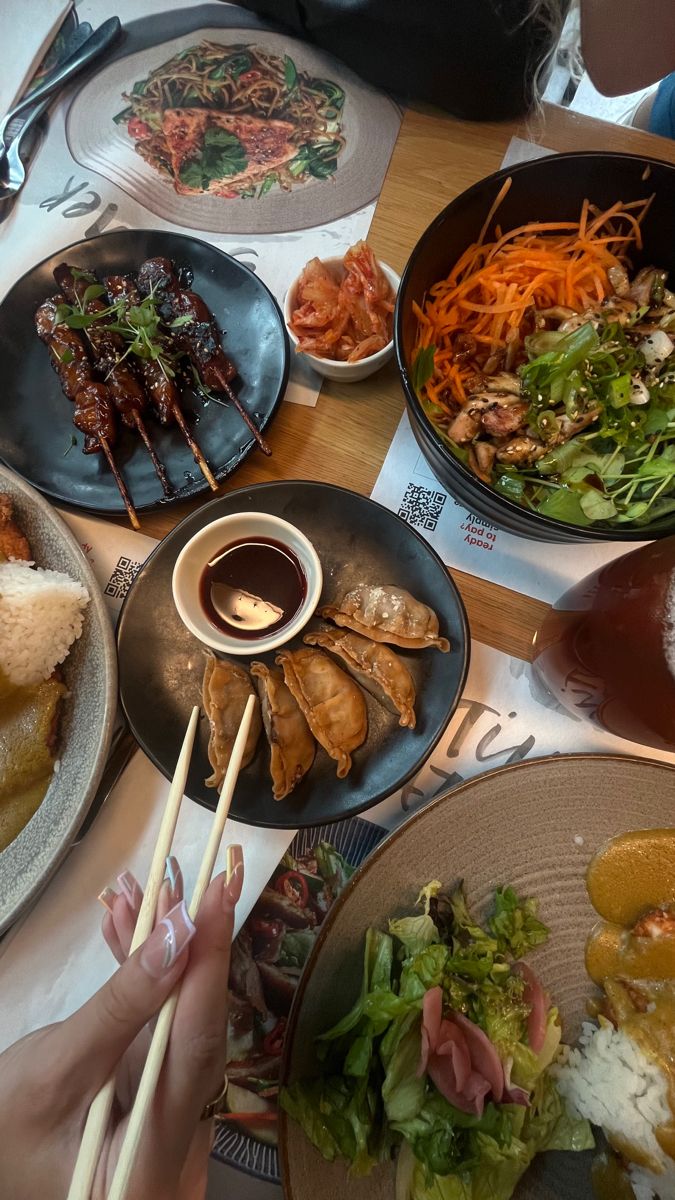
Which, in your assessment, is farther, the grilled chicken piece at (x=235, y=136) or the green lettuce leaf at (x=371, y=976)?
the grilled chicken piece at (x=235, y=136)

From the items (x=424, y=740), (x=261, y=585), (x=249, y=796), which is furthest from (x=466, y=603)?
(x=249, y=796)

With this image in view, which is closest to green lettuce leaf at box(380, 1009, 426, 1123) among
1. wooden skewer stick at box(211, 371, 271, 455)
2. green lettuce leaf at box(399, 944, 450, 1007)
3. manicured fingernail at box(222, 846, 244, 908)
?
green lettuce leaf at box(399, 944, 450, 1007)

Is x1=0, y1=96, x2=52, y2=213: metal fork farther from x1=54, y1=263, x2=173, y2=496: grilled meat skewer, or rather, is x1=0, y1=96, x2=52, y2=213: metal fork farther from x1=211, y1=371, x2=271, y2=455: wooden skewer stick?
x1=211, y1=371, x2=271, y2=455: wooden skewer stick

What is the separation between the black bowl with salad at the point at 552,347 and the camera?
3.92 feet

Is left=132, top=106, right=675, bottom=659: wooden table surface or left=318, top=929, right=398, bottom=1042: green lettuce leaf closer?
left=318, top=929, right=398, bottom=1042: green lettuce leaf

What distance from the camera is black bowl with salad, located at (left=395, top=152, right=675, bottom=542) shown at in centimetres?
120

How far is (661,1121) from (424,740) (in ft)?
2.55

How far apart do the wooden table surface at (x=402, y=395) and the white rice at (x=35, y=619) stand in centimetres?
24

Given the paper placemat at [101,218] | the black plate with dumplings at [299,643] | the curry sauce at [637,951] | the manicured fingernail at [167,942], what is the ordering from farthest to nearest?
the paper placemat at [101,218] < the black plate with dumplings at [299,643] < the curry sauce at [637,951] < the manicured fingernail at [167,942]

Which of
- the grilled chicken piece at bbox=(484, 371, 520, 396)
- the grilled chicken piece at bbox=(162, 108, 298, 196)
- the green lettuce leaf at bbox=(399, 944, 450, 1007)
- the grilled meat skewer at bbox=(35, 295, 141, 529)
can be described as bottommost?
the green lettuce leaf at bbox=(399, 944, 450, 1007)

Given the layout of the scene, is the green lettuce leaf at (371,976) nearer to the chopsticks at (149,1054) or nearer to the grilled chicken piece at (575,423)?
the chopsticks at (149,1054)

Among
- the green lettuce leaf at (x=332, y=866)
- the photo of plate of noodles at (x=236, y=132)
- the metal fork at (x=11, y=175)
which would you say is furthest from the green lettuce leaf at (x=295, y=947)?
the metal fork at (x=11, y=175)

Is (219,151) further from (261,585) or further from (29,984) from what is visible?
(29,984)

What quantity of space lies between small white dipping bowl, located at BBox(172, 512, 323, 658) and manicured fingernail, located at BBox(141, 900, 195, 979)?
0.51 m
